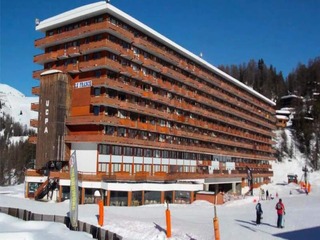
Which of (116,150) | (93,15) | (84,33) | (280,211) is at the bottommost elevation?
(280,211)

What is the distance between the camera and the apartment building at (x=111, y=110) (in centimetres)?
5125

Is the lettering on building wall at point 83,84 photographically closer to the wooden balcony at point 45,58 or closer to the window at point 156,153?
the wooden balcony at point 45,58

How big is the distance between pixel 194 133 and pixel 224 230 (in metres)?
50.8

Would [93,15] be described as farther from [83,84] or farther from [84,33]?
[83,84]

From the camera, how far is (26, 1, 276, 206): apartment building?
Answer: 168 ft

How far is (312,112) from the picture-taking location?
132750 mm

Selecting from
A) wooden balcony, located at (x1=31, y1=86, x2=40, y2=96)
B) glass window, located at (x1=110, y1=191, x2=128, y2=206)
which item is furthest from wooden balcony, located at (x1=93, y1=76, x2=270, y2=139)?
glass window, located at (x1=110, y1=191, x2=128, y2=206)

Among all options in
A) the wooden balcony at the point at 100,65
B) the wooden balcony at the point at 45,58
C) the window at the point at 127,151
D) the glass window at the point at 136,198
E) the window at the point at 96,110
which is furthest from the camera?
the wooden balcony at the point at 45,58

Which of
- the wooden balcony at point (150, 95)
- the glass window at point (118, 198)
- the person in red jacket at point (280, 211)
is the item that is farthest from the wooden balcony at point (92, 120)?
the person in red jacket at point (280, 211)

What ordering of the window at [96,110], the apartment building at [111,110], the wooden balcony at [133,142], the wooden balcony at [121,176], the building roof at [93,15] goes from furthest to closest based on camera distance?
the window at [96,110], the building roof at [93,15], the wooden balcony at [133,142], the apartment building at [111,110], the wooden balcony at [121,176]

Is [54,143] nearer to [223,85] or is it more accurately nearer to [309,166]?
[223,85]

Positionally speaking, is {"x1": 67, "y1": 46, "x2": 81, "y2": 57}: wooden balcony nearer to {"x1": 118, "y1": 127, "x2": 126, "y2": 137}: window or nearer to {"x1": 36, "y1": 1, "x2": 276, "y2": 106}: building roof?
{"x1": 36, "y1": 1, "x2": 276, "y2": 106}: building roof

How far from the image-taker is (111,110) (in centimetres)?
5494

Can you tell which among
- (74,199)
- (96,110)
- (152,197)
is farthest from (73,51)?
(74,199)
